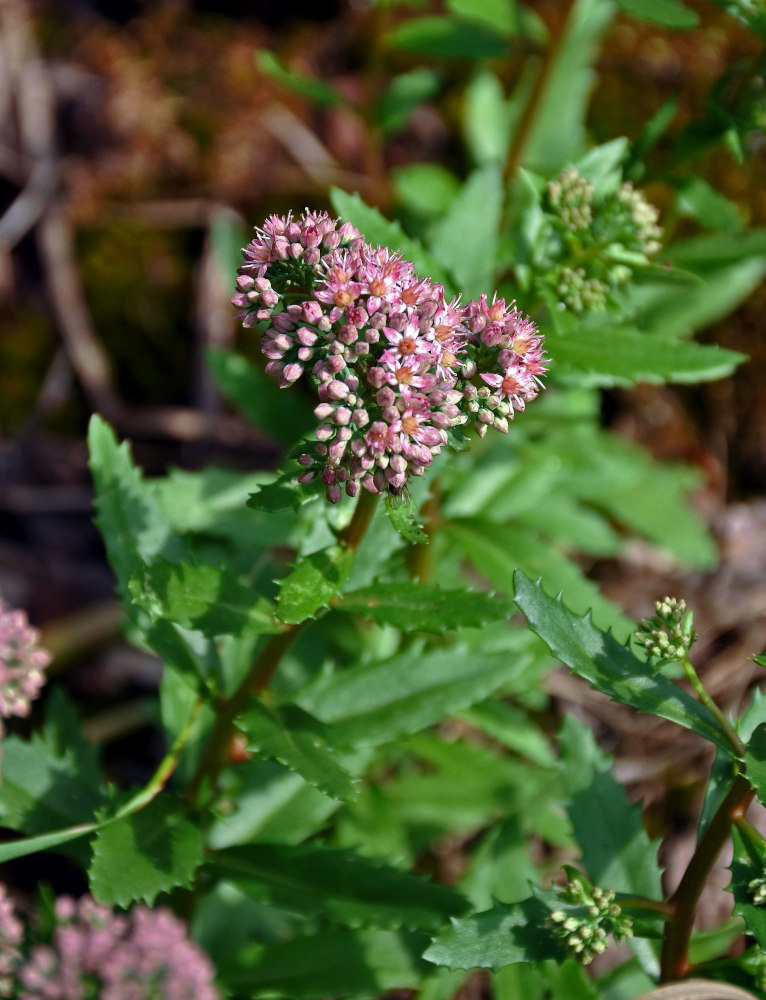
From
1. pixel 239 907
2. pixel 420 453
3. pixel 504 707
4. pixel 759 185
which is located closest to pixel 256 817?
pixel 239 907

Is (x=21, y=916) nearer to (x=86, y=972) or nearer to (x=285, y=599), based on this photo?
(x=86, y=972)

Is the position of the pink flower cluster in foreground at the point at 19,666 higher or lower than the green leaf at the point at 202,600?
lower

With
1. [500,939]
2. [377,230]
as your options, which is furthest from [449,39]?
→ [500,939]

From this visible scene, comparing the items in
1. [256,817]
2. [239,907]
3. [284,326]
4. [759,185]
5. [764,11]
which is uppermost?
[764,11]

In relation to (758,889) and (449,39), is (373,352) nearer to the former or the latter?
(758,889)

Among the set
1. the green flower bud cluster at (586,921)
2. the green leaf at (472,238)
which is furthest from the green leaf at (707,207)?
the green flower bud cluster at (586,921)

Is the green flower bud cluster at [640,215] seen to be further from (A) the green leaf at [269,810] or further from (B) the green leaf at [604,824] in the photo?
(A) the green leaf at [269,810]
